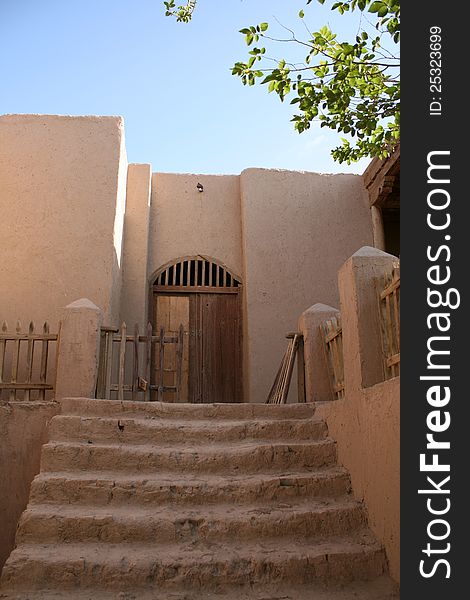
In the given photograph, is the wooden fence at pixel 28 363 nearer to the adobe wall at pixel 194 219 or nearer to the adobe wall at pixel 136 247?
the adobe wall at pixel 136 247

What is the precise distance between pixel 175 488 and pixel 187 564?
73cm

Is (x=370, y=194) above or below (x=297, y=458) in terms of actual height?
above

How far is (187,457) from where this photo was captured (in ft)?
15.4

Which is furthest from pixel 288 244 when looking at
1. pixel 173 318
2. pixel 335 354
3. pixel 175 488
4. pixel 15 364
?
pixel 175 488

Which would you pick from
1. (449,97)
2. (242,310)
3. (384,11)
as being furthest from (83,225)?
(449,97)

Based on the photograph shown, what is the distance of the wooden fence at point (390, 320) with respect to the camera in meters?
4.27

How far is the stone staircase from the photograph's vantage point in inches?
141

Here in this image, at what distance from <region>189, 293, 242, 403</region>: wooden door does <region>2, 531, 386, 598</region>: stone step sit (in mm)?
6102

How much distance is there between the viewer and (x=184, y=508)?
166 inches

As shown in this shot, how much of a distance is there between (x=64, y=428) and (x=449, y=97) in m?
3.82

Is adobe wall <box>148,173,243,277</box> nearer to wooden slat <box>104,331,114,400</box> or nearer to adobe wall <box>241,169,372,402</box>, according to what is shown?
adobe wall <box>241,169,372,402</box>

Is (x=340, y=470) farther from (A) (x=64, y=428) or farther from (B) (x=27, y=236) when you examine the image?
(B) (x=27, y=236)

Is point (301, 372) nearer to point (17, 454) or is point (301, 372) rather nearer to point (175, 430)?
point (175, 430)

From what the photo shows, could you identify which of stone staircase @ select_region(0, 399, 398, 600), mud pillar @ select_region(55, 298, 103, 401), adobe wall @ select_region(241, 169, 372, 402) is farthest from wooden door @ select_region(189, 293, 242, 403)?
stone staircase @ select_region(0, 399, 398, 600)
